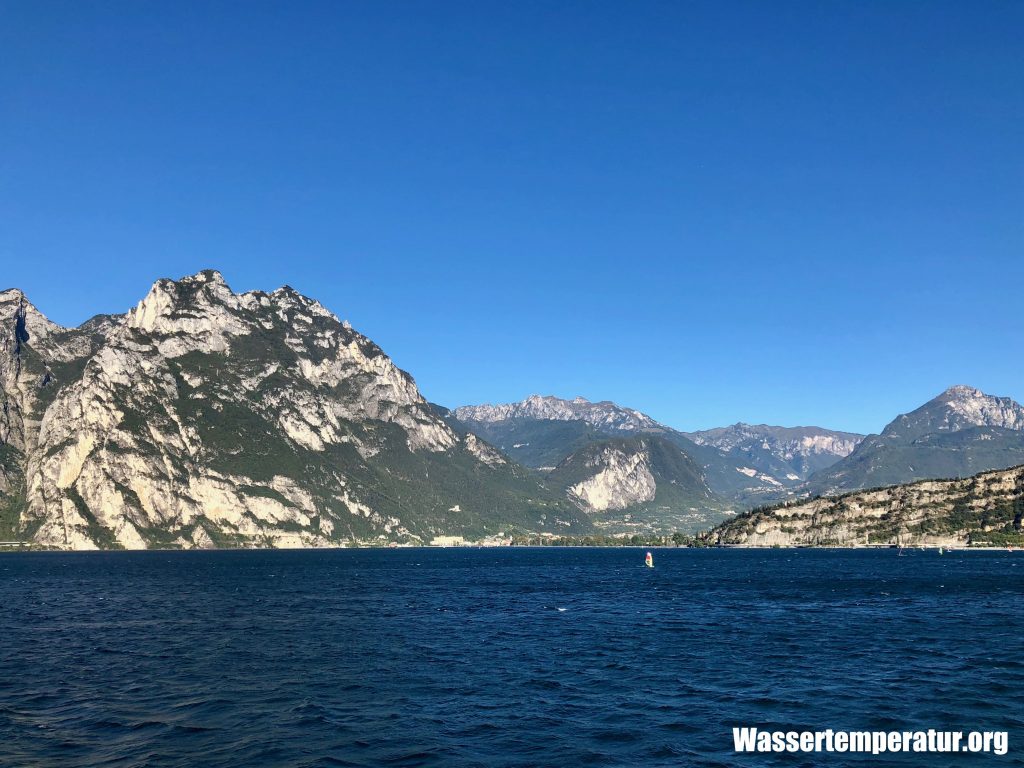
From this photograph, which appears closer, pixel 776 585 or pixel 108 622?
pixel 108 622

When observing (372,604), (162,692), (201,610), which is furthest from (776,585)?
(162,692)

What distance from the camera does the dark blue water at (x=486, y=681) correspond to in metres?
53.9

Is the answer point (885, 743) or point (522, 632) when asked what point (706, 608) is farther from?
point (885, 743)

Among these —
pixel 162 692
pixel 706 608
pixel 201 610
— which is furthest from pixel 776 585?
pixel 162 692

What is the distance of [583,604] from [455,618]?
32.5 metres

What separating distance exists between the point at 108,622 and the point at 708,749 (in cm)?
9848

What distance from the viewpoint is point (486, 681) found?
246 ft

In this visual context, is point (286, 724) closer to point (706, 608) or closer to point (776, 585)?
point (706, 608)

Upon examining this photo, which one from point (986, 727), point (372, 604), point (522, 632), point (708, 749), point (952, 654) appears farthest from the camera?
point (372, 604)

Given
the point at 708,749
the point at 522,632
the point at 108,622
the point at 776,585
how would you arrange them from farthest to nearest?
the point at 776,585 → the point at 108,622 → the point at 522,632 → the point at 708,749

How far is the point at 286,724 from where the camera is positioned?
197ft

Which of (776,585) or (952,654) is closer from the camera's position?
(952,654)

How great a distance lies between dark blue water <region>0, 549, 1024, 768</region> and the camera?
53938 mm

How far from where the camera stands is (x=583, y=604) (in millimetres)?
148500
